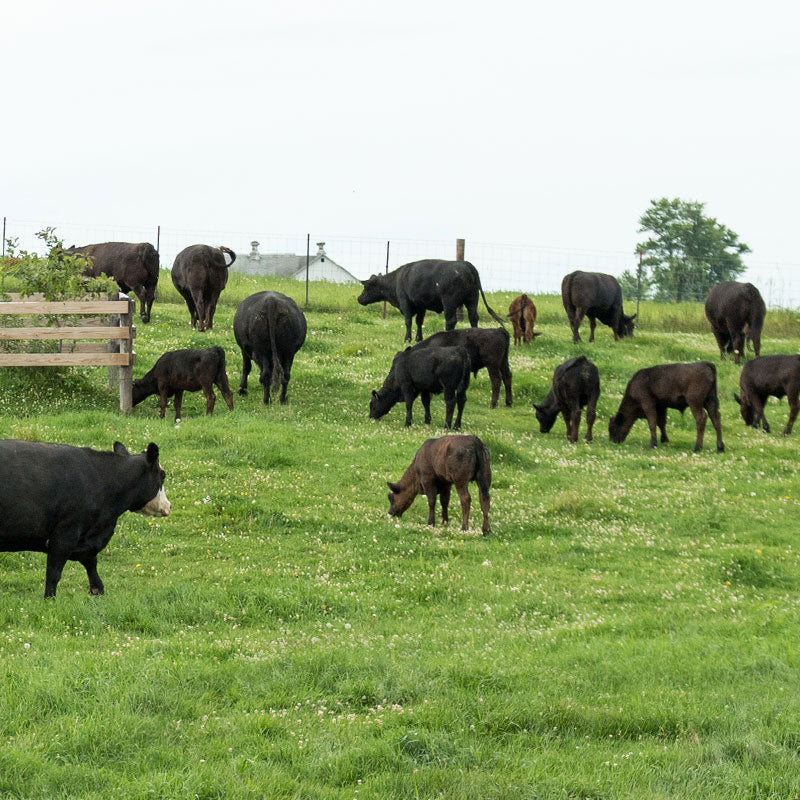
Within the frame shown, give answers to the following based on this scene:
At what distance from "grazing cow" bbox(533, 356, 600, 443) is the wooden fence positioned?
754cm

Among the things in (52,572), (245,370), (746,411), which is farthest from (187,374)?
(746,411)

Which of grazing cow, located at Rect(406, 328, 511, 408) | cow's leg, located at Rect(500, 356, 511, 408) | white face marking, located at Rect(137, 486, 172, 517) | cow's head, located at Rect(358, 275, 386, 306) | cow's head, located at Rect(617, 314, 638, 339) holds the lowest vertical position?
white face marking, located at Rect(137, 486, 172, 517)

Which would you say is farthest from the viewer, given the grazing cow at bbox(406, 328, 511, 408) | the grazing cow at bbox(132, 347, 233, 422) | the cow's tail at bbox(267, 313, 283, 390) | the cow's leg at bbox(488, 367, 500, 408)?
the cow's leg at bbox(488, 367, 500, 408)

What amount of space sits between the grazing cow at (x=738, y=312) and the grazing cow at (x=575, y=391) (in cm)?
908

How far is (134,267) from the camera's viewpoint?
92.7 ft

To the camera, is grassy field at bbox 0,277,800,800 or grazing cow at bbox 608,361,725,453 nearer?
grassy field at bbox 0,277,800,800

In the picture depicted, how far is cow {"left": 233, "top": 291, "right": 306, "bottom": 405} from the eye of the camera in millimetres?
20344

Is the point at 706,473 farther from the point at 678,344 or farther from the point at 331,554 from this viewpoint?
the point at 678,344

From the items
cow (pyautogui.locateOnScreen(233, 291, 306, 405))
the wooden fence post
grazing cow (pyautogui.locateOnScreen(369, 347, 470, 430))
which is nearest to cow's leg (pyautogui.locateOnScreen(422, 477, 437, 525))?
grazing cow (pyautogui.locateOnScreen(369, 347, 470, 430))

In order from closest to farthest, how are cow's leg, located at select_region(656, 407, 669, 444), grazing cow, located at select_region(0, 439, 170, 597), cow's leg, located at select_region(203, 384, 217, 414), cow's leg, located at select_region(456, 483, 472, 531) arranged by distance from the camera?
grazing cow, located at select_region(0, 439, 170, 597) < cow's leg, located at select_region(456, 483, 472, 531) < cow's leg, located at select_region(203, 384, 217, 414) < cow's leg, located at select_region(656, 407, 669, 444)

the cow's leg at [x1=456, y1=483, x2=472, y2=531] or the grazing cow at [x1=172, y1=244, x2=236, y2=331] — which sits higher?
the grazing cow at [x1=172, y1=244, x2=236, y2=331]

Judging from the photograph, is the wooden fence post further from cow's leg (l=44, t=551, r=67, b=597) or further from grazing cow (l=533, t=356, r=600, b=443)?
cow's leg (l=44, t=551, r=67, b=597)

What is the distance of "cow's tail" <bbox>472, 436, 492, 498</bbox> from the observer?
43.3 feet

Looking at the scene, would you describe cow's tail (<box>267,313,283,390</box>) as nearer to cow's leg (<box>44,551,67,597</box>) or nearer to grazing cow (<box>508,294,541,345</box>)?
grazing cow (<box>508,294,541,345</box>)
